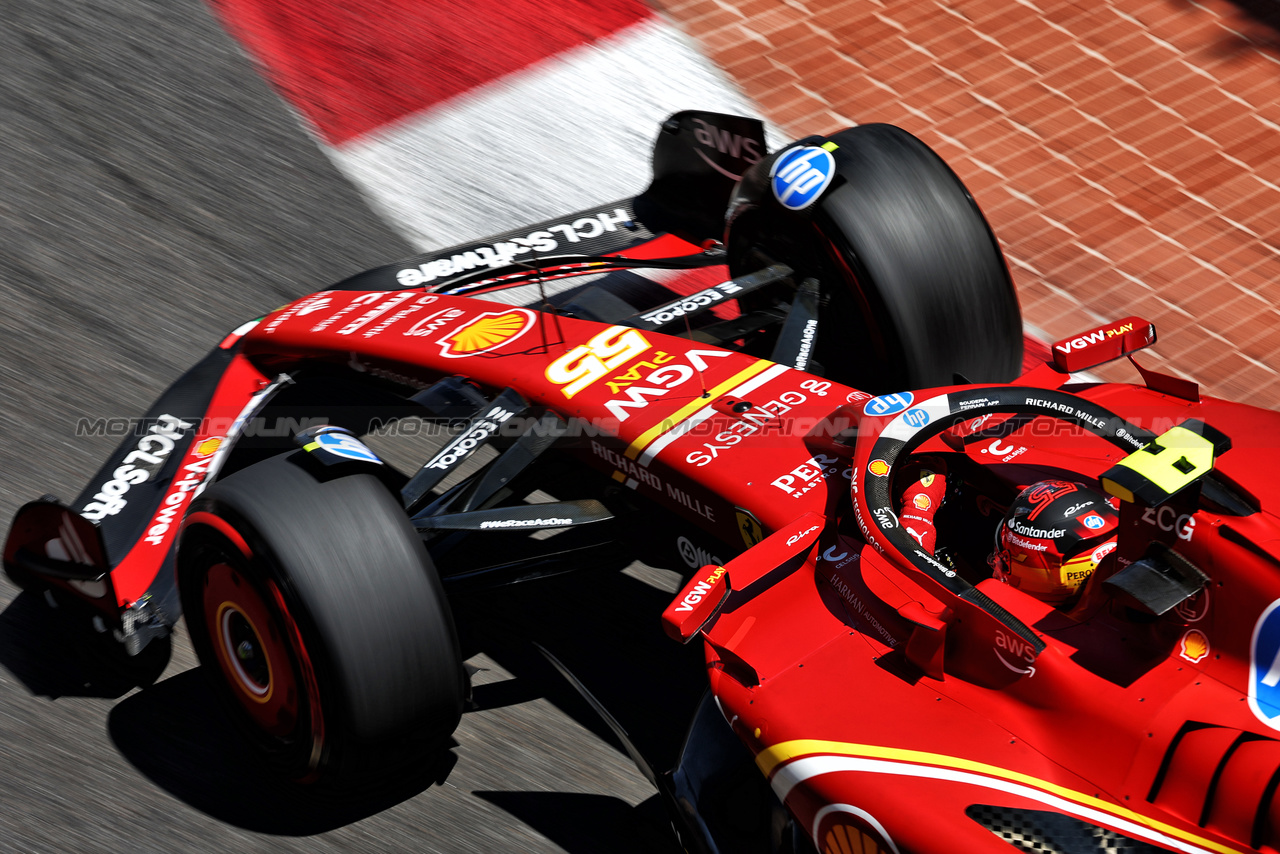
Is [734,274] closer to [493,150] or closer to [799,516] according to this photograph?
[799,516]

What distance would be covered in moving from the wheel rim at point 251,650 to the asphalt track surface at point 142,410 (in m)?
0.27

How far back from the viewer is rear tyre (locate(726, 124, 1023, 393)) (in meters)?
4.65

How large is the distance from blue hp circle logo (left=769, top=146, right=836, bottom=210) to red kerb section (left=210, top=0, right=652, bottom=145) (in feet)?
11.0

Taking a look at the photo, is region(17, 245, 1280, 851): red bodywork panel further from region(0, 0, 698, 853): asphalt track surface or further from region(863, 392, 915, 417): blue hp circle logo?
region(0, 0, 698, 853): asphalt track surface

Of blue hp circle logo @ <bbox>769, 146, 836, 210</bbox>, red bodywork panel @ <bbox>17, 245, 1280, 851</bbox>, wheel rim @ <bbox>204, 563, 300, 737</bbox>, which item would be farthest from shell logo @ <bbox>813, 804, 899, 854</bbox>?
blue hp circle logo @ <bbox>769, 146, 836, 210</bbox>

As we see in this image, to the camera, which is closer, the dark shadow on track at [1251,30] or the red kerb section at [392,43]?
the red kerb section at [392,43]

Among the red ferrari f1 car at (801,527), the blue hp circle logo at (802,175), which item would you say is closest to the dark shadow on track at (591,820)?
the red ferrari f1 car at (801,527)

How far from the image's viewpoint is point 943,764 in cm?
316

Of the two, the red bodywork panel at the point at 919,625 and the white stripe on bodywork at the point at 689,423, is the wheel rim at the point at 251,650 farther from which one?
the white stripe on bodywork at the point at 689,423

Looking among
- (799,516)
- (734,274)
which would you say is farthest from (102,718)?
(734,274)

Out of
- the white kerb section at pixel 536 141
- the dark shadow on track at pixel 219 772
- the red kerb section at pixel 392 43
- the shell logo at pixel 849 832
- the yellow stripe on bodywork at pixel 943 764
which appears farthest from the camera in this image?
the red kerb section at pixel 392 43

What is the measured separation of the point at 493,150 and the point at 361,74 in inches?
43.1

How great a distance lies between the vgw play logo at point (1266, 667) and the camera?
3.11 m

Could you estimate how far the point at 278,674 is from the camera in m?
3.88
